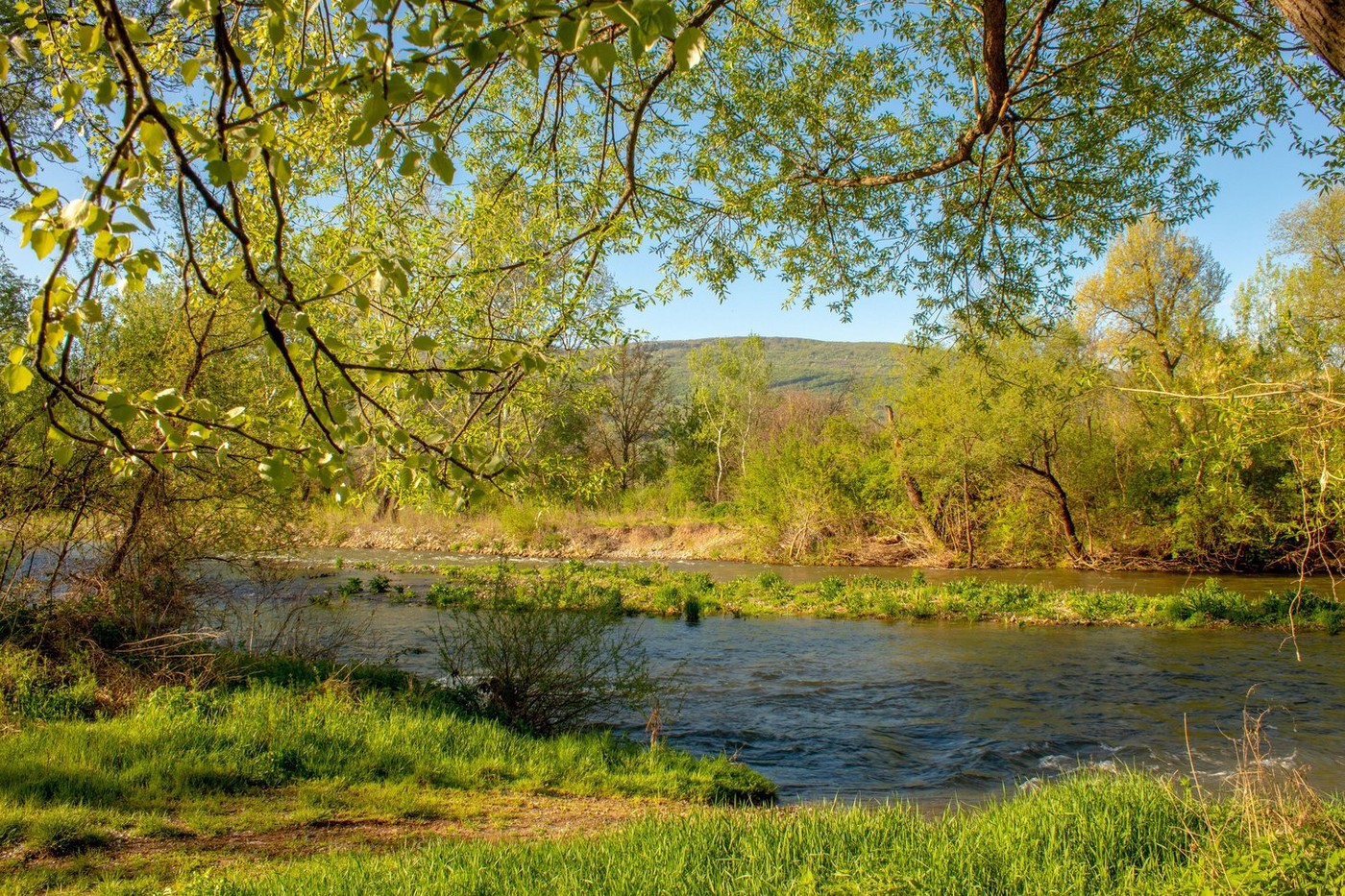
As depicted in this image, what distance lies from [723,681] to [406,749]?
245 inches

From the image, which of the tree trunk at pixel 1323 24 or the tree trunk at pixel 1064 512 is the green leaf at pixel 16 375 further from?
the tree trunk at pixel 1064 512

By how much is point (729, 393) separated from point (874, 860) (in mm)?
55406

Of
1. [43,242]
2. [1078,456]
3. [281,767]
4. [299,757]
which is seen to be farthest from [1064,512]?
[43,242]

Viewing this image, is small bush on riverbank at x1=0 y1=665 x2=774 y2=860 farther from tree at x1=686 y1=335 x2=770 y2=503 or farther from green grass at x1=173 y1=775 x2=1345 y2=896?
tree at x1=686 y1=335 x2=770 y2=503

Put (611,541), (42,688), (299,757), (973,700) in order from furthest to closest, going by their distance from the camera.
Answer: (611,541) < (973,700) < (42,688) < (299,757)

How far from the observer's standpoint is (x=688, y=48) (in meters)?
1.64

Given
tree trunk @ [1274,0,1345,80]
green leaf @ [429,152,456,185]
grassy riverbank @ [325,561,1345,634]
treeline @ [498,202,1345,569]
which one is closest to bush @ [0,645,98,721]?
grassy riverbank @ [325,561,1345,634]

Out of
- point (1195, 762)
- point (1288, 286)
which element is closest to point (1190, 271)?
point (1288, 286)

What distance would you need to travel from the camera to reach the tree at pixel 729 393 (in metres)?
55.8

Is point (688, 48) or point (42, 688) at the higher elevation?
point (688, 48)

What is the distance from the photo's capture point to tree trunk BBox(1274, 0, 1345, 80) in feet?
11.8

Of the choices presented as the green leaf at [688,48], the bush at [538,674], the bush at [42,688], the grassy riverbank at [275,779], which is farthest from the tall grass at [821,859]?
the bush at [42,688]

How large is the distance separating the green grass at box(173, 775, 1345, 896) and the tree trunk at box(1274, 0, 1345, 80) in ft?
12.2

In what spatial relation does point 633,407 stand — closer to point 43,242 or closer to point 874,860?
point 874,860
